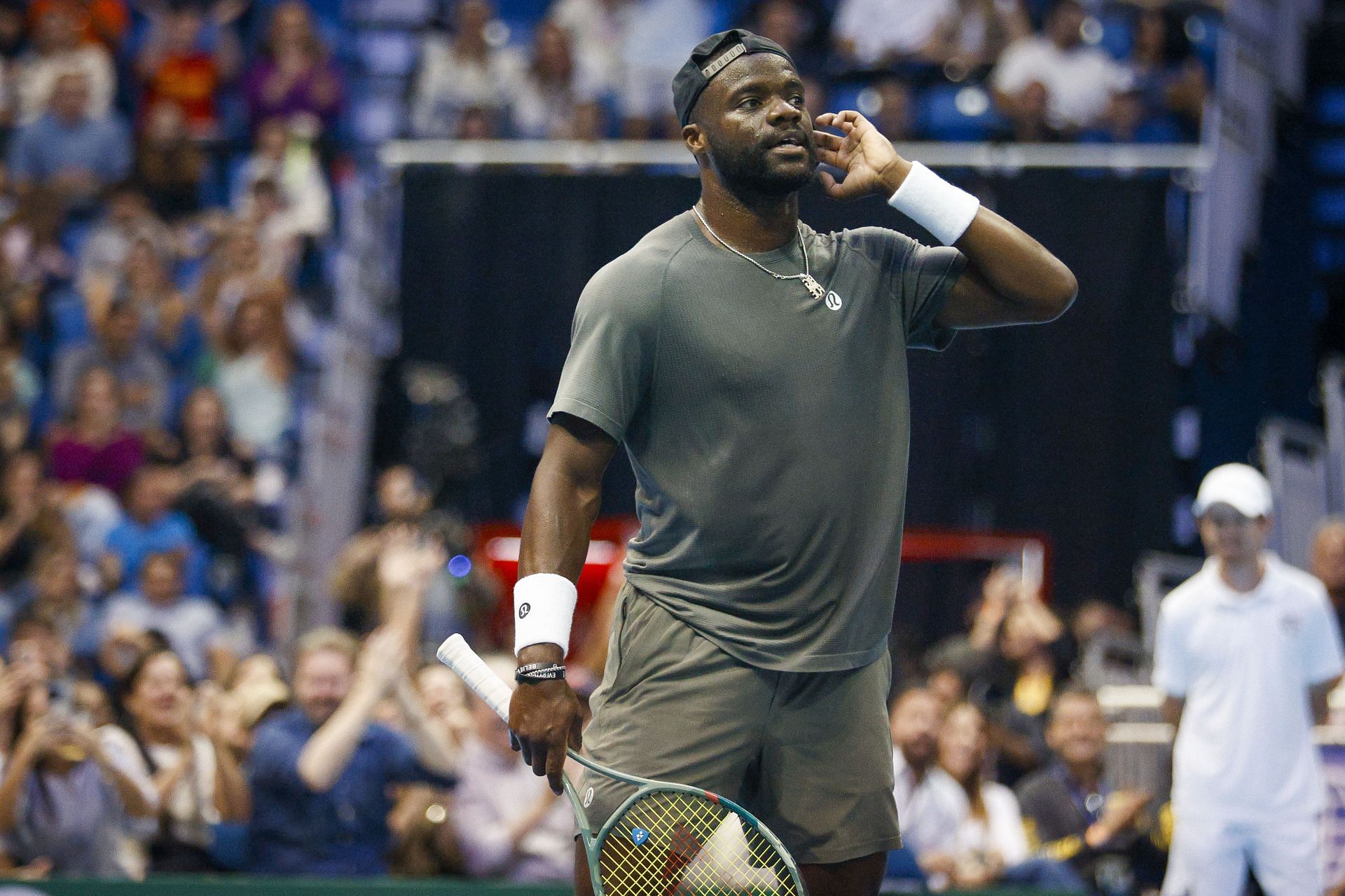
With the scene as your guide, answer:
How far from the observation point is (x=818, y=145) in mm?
3357

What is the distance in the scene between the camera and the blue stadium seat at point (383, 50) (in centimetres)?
Answer: 1238

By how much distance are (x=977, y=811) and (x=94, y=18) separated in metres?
8.27

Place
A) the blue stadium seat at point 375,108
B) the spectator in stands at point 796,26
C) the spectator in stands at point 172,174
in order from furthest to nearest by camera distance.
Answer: the blue stadium seat at point 375,108 → the spectator in stands at point 172,174 → the spectator in stands at point 796,26

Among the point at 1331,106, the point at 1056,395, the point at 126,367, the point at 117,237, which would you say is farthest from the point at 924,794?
the point at 1331,106

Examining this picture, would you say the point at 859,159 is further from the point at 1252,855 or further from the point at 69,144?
the point at 69,144

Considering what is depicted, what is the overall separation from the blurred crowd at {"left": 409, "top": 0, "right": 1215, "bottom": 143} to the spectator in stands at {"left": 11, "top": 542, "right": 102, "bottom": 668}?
3573 mm

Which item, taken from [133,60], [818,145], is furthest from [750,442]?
[133,60]

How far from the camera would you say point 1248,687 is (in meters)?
6.21

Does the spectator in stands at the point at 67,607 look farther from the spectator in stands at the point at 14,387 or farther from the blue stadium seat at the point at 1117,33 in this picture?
the blue stadium seat at the point at 1117,33

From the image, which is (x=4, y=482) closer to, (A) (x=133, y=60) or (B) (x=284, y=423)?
(B) (x=284, y=423)

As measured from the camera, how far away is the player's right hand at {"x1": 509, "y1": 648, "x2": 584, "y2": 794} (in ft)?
10.2

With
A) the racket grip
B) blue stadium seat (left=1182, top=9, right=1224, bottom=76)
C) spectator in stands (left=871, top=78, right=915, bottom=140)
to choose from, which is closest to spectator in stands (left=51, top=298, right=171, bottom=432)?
spectator in stands (left=871, top=78, right=915, bottom=140)

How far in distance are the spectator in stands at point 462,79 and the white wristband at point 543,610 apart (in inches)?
318

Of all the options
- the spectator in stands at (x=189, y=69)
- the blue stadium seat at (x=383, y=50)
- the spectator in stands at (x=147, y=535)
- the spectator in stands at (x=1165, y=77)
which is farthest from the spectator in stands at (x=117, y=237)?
the spectator in stands at (x=1165, y=77)
